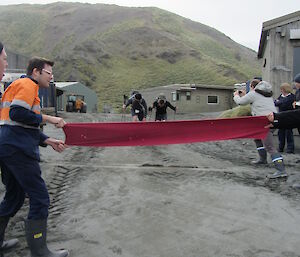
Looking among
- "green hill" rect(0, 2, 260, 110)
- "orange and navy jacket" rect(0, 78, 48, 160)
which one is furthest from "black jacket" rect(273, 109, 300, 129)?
"green hill" rect(0, 2, 260, 110)

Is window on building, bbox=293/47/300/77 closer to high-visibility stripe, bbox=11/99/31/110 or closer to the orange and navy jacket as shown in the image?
Answer: the orange and navy jacket

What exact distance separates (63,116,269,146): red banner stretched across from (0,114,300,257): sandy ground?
2.69 feet

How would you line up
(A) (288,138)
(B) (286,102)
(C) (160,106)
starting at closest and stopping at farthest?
(B) (286,102)
(A) (288,138)
(C) (160,106)

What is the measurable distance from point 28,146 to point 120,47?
278ft

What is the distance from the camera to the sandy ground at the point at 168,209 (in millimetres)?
3104

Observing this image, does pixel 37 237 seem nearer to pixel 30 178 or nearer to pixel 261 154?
pixel 30 178

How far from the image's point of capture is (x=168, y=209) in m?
4.06

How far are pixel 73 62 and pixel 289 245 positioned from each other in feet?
215

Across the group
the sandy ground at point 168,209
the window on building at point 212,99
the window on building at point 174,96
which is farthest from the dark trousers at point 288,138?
the window on building at point 212,99

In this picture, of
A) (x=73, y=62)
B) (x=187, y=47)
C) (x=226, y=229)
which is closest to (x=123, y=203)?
(x=226, y=229)

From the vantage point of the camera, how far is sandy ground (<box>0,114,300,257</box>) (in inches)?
122

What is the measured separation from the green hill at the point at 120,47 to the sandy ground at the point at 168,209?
148 feet

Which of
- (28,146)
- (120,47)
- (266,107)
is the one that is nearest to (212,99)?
(266,107)

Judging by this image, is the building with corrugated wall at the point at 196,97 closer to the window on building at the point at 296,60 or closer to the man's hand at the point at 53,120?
the window on building at the point at 296,60
